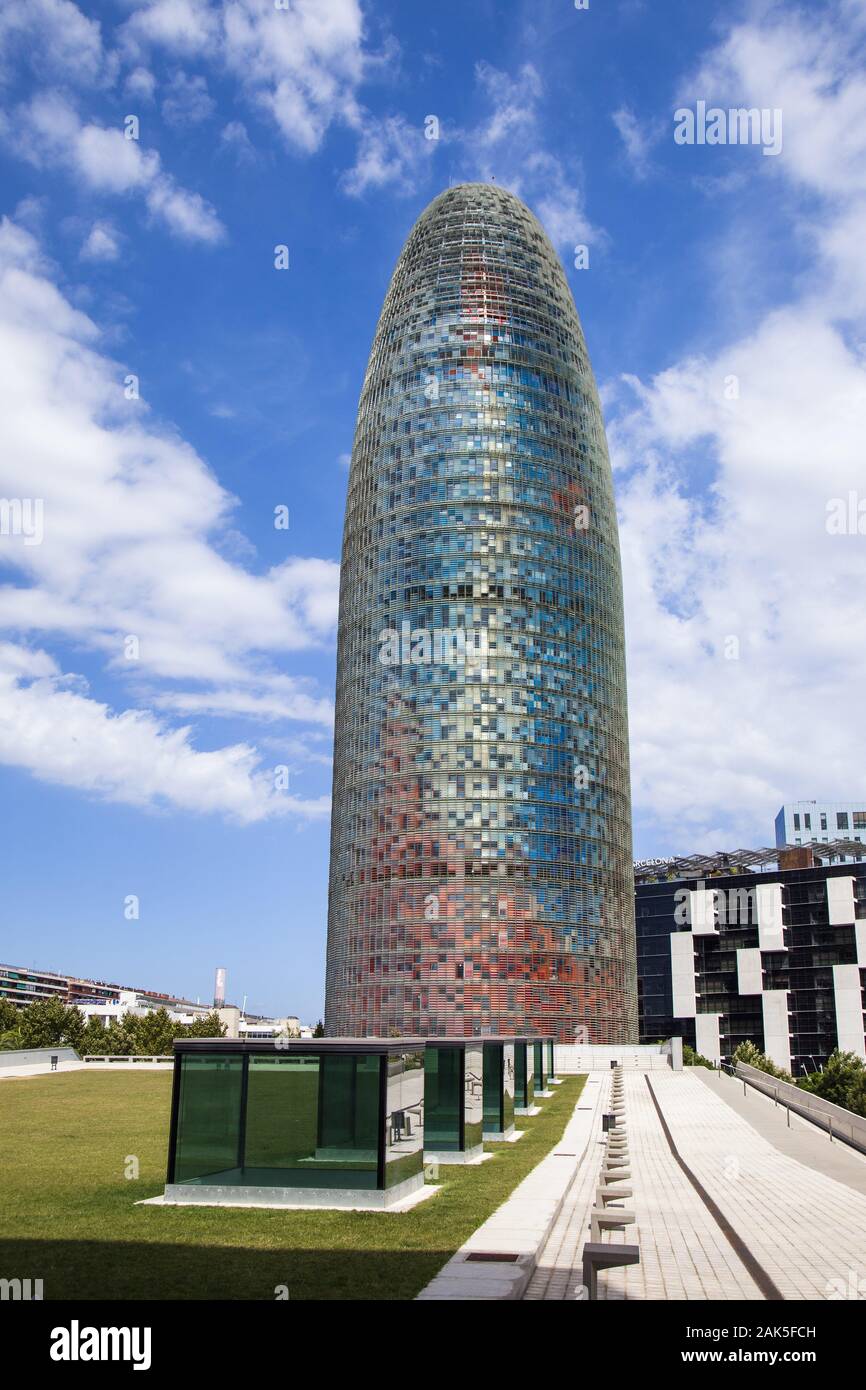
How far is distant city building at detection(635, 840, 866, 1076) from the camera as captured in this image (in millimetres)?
137625

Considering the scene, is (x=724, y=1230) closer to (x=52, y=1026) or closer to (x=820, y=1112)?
(x=820, y=1112)

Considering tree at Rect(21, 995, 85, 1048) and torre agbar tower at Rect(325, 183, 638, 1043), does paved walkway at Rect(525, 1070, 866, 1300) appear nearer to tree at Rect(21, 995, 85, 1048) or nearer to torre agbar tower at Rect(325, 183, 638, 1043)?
tree at Rect(21, 995, 85, 1048)

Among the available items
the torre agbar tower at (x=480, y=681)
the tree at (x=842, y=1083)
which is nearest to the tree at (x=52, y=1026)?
the torre agbar tower at (x=480, y=681)

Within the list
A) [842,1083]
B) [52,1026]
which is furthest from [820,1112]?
[52,1026]

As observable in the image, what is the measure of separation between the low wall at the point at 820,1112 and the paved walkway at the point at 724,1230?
2394 mm

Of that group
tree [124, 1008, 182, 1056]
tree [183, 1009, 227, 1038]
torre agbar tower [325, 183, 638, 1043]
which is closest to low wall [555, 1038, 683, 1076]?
torre agbar tower [325, 183, 638, 1043]

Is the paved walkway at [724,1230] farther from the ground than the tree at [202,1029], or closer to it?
farther from the ground

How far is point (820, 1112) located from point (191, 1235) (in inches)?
1112

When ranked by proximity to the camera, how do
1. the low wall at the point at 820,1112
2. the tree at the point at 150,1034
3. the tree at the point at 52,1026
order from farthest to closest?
the tree at the point at 150,1034 → the tree at the point at 52,1026 → the low wall at the point at 820,1112

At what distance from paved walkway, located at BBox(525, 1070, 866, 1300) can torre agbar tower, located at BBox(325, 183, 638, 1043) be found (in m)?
78.7

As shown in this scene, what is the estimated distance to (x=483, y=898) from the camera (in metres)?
111

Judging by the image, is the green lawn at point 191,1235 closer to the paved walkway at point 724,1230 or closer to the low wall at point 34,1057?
the paved walkway at point 724,1230

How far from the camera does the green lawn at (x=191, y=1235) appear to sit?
13.9 meters
